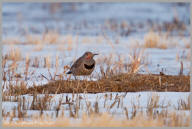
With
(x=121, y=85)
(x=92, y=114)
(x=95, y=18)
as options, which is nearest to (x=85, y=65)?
(x=121, y=85)

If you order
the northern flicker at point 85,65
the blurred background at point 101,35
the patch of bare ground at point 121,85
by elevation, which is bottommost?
the patch of bare ground at point 121,85

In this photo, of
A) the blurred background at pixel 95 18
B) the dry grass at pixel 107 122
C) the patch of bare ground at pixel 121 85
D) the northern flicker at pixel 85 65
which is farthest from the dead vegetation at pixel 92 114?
the blurred background at pixel 95 18

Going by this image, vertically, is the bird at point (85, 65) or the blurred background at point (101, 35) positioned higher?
the blurred background at point (101, 35)

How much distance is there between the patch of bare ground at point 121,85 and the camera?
7234 mm

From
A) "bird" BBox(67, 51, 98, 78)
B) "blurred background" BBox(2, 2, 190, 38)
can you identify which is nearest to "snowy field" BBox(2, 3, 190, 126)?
"blurred background" BBox(2, 2, 190, 38)

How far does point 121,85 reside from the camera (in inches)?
292

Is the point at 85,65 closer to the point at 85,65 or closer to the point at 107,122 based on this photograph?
the point at 85,65

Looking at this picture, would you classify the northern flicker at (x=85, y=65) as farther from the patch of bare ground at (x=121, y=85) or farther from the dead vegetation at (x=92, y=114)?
the dead vegetation at (x=92, y=114)

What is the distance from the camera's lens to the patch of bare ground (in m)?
7.23

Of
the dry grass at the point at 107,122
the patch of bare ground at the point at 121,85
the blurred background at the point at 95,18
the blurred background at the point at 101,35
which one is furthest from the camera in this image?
the blurred background at the point at 95,18

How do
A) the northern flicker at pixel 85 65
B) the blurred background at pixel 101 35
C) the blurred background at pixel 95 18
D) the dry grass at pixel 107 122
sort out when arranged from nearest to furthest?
the dry grass at pixel 107 122 < the northern flicker at pixel 85 65 < the blurred background at pixel 101 35 < the blurred background at pixel 95 18

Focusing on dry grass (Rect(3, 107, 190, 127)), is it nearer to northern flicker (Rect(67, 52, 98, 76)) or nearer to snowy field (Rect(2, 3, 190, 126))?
snowy field (Rect(2, 3, 190, 126))

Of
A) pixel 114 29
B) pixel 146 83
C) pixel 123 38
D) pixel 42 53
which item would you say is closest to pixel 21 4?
pixel 114 29

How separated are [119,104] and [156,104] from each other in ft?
1.74
